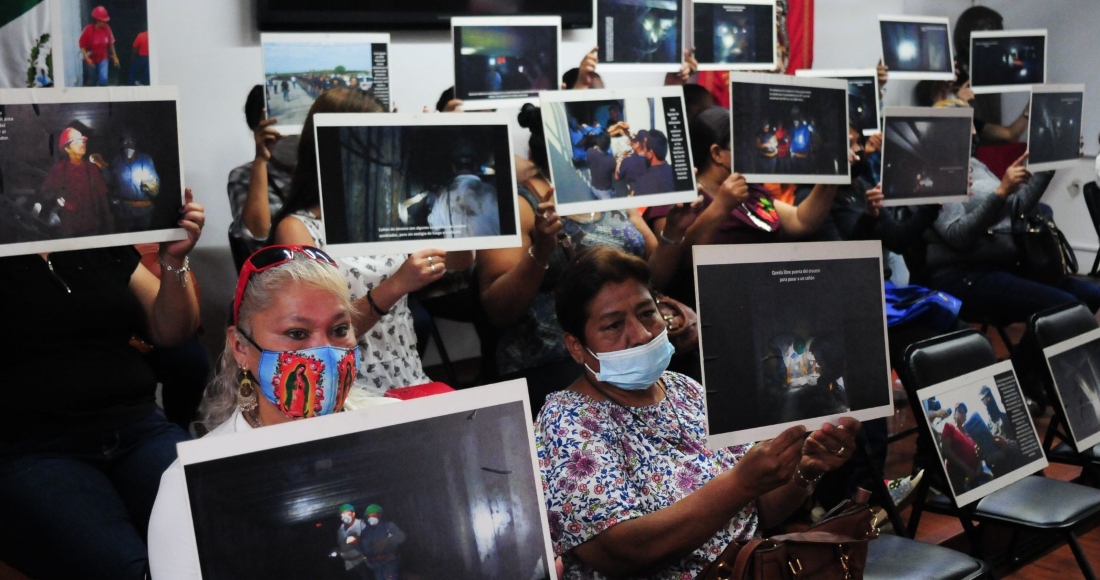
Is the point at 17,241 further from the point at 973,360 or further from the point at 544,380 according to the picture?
the point at 973,360

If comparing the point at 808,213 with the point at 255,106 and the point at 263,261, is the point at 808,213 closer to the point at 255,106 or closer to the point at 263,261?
the point at 255,106

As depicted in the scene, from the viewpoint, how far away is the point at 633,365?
2174mm

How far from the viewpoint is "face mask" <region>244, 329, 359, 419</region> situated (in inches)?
70.1

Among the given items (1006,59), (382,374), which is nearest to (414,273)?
(382,374)

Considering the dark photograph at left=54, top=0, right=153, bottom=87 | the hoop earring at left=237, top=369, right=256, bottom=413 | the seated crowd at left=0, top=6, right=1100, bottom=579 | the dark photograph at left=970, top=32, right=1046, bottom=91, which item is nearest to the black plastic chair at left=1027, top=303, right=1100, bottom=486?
the seated crowd at left=0, top=6, right=1100, bottom=579

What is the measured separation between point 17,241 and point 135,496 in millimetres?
633

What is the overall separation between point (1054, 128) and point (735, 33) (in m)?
1.64

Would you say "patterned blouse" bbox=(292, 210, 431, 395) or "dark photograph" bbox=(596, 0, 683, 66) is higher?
"dark photograph" bbox=(596, 0, 683, 66)

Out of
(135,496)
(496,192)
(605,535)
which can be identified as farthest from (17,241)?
(605,535)

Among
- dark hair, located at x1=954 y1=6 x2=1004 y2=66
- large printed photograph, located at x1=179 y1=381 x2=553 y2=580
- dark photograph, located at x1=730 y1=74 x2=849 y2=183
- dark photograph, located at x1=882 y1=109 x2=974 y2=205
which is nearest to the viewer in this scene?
large printed photograph, located at x1=179 y1=381 x2=553 y2=580

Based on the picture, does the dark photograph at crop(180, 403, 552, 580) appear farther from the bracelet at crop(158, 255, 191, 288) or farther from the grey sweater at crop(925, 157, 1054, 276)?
the grey sweater at crop(925, 157, 1054, 276)

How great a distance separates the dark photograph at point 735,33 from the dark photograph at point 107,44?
2812mm

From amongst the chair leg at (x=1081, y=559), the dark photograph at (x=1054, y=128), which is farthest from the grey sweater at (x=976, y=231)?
the chair leg at (x=1081, y=559)

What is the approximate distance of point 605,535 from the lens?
1977mm
